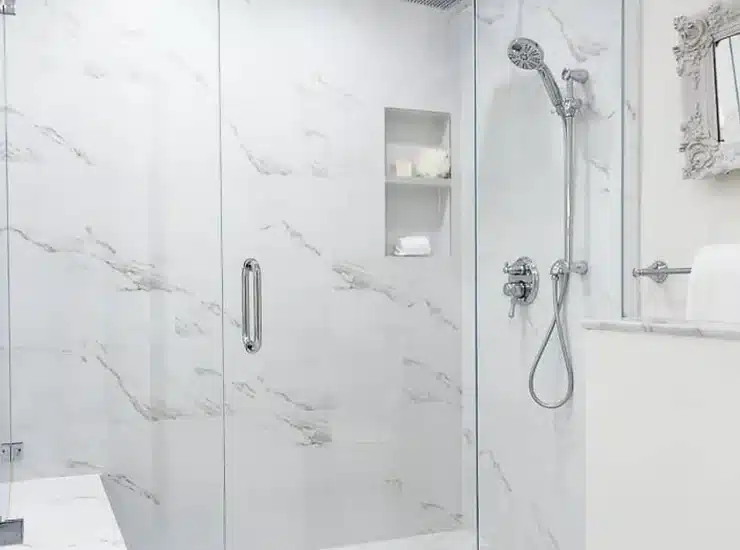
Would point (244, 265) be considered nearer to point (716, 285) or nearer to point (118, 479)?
point (118, 479)

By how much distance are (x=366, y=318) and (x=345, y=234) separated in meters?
0.35

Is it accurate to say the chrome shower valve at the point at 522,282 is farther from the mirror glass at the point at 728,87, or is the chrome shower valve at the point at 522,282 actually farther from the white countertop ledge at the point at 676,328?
the white countertop ledge at the point at 676,328

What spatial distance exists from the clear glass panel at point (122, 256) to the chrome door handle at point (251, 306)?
10 centimetres

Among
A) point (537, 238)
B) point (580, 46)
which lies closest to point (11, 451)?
point (537, 238)

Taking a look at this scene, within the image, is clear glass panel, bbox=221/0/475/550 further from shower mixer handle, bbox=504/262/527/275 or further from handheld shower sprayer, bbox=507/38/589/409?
handheld shower sprayer, bbox=507/38/589/409

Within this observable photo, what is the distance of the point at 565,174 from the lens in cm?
234

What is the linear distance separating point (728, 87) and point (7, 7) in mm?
2077

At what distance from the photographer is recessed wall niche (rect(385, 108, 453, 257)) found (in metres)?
2.96

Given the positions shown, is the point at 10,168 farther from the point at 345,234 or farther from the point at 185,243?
the point at 345,234

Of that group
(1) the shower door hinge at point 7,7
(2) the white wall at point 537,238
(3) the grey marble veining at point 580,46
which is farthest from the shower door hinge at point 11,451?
(3) the grey marble veining at point 580,46

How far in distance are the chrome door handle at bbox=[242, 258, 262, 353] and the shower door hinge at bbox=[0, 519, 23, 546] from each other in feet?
3.20

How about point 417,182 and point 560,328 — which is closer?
point 560,328

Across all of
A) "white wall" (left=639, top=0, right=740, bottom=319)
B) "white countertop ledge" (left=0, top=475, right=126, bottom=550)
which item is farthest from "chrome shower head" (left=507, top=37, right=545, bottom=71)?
"white countertop ledge" (left=0, top=475, right=126, bottom=550)

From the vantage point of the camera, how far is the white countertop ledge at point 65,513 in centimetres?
184
